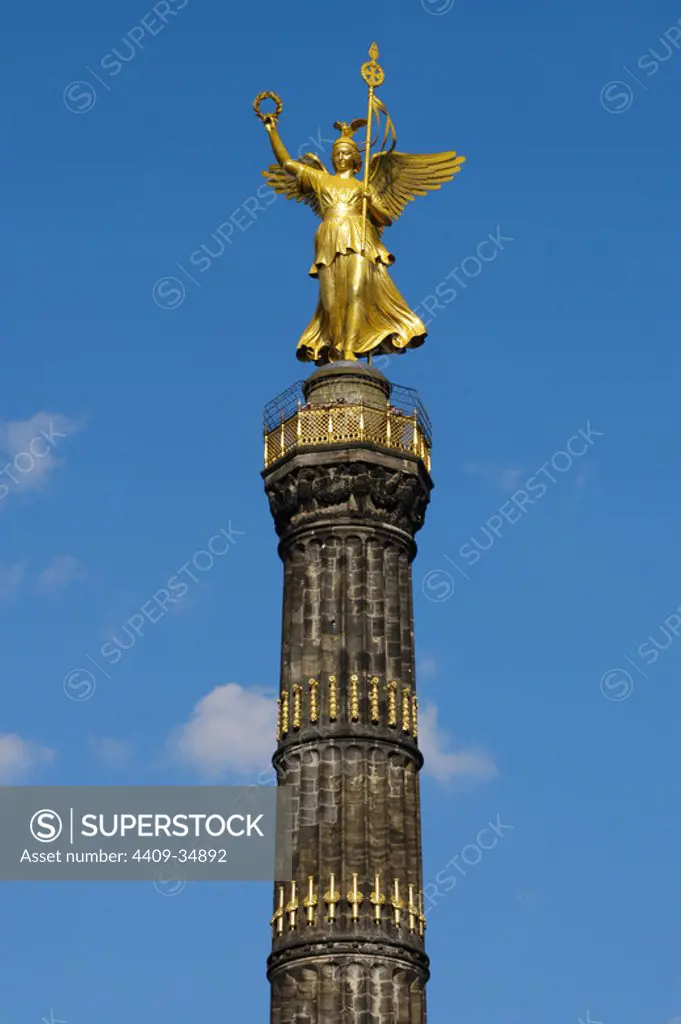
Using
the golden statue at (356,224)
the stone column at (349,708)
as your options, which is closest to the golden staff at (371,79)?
the golden statue at (356,224)

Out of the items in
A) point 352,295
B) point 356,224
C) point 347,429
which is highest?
point 356,224

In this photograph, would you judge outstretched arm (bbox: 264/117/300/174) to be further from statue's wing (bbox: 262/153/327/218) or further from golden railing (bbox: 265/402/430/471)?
golden railing (bbox: 265/402/430/471)

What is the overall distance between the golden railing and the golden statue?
317 cm

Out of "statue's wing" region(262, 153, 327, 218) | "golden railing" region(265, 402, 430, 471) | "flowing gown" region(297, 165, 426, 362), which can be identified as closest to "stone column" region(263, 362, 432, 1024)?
"golden railing" region(265, 402, 430, 471)

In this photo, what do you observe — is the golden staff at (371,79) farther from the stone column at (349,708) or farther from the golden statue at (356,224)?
the stone column at (349,708)

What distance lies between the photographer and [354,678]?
60219 mm

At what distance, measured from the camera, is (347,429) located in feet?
212

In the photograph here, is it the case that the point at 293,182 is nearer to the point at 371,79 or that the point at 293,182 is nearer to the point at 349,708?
the point at 371,79

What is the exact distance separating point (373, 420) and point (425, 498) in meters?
3.42

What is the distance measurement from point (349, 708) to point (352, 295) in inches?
636

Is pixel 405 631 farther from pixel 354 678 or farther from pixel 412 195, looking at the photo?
pixel 412 195

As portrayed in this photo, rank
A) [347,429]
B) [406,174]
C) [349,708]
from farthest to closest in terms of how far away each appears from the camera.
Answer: [406,174] < [347,429] < [349,708]

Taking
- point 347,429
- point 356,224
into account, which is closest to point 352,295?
point 356,224

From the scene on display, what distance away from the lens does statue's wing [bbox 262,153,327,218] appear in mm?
70188
